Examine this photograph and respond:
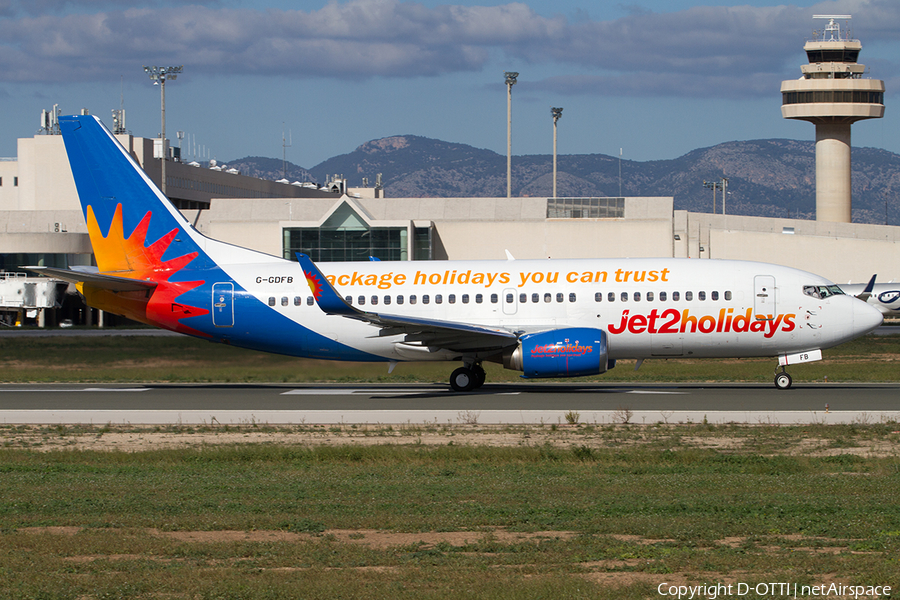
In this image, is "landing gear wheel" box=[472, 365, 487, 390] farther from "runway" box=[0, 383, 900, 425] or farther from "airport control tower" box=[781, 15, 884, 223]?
"airport control tower" box=[781, 15, 884, 223]

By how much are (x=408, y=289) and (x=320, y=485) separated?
55.8 ft

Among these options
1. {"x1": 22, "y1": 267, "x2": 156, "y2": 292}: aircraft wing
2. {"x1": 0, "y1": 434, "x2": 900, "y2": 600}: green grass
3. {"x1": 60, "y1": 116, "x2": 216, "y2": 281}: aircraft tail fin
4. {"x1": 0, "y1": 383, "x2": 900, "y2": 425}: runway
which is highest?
{"x1": 60, "y1": 116, "x2": 216, "y2": 281}: aircraft tail fin

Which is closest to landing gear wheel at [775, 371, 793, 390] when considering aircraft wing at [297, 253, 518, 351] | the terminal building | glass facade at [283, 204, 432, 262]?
aircraft wing at [297, 253, 518, 351]

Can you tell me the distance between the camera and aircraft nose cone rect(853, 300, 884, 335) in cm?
3027

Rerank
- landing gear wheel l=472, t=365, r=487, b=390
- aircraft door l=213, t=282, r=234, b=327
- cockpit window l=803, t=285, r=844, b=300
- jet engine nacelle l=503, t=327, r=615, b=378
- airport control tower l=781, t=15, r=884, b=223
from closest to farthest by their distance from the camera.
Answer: jet engine nacelle l=503, t=327, r=615, b=378
cockpit window l=803, t=285, r=844, b=300
landing gear wheel l=472, t=365, r=487, b=390
aircraft door l=213, t=282, r=234, b=327
airport control tower l=781, t=15, r=884, b=223

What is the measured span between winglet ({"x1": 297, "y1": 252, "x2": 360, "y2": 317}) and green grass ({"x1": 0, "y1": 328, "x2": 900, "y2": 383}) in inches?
149

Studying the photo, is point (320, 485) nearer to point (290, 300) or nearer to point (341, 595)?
point (341, 595)

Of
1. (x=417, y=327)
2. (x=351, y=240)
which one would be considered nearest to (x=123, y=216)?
(x=417, y=327)

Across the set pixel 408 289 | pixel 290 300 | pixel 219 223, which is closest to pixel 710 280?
pixel 408 289

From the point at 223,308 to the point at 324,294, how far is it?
16.7 feet

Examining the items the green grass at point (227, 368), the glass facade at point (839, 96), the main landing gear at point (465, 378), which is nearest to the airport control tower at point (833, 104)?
the glass facade at point (839, 96)

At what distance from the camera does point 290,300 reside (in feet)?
106

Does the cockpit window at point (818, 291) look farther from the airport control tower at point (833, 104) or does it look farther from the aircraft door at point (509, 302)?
the airport control tower at point (833, 104)

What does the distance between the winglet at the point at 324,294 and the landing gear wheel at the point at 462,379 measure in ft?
14.5
